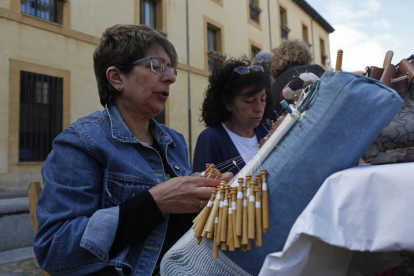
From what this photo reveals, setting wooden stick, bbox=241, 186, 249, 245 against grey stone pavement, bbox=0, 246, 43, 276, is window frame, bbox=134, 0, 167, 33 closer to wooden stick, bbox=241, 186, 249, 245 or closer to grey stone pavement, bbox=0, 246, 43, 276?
grey stone pavement, bbox=0, 246, 43, 276

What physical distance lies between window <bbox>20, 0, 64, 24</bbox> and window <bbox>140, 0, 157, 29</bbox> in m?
2.49

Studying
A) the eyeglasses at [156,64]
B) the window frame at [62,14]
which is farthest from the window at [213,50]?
the eyeglasses at [156,64]

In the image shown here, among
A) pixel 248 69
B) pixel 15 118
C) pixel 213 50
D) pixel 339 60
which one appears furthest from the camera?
pixel 213 50

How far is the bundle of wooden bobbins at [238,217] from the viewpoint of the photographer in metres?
0.79

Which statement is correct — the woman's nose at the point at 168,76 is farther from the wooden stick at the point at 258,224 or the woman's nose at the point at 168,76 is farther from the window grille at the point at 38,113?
the window grille at the point at 38,113

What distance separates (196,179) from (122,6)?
8.59 m

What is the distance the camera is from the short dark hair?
1.49 m

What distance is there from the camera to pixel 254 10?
43.9ft

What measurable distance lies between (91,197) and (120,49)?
71 centimetres

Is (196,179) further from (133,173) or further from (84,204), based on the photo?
(84,204)

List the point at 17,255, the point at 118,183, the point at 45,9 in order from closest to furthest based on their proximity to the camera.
→ the point at 118,183 → the point at 17,255 → the point at 45,9

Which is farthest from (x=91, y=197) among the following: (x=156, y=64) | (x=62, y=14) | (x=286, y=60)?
(x=62, y=14)

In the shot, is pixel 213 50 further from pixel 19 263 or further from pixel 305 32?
pixel 19 263

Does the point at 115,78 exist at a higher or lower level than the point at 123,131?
higher
